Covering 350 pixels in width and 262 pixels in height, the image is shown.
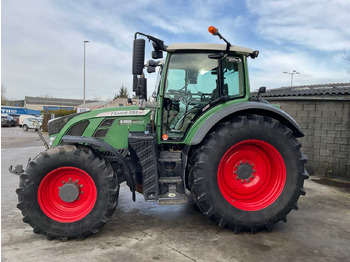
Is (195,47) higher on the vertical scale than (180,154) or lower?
higher

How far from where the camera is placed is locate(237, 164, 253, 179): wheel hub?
12.1ft

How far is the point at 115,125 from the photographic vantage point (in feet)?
12.7

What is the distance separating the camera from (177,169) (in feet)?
12.4

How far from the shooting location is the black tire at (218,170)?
11.3 ft

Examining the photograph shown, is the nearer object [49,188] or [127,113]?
[49,188]

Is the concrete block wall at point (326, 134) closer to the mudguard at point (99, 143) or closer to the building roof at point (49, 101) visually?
the mudguard at point (99, 143)

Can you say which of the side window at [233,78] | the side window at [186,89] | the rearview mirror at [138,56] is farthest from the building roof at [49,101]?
the rearview mirror at [138,56]

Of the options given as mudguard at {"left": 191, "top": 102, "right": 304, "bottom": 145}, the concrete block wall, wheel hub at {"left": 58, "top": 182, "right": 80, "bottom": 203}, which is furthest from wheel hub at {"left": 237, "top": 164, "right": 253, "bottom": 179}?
the concrete block wall

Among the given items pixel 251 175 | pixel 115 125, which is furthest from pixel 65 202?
pixel 251 175

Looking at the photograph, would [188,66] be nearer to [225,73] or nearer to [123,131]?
[225,73]

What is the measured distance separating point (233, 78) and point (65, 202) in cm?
279

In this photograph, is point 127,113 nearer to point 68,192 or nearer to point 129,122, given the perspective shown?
point 129,122

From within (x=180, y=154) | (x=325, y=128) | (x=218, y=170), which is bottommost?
(x=218, y=170)

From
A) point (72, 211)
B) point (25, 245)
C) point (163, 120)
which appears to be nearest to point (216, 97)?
point (163, 120)
